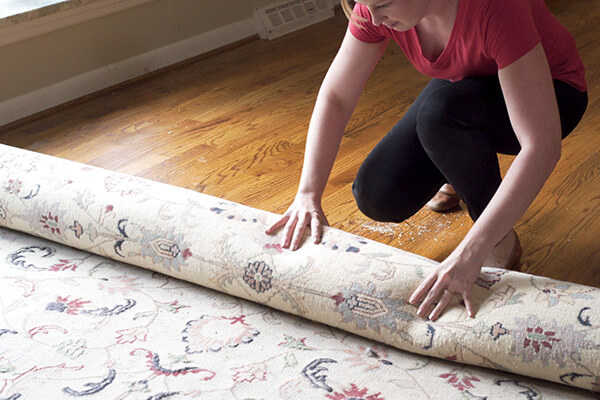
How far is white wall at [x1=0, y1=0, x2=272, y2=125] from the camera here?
8.05 ft

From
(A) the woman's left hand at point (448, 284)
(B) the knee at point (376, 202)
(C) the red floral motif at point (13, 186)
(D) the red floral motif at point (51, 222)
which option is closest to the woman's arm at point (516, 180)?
(A) the woman's left hand at point (448, 284)

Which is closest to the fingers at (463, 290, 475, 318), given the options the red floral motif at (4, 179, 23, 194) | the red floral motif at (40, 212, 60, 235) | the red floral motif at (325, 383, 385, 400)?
the red floral motif at (325, 383, 385, 400)

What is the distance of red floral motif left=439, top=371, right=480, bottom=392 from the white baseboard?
78.2 inches

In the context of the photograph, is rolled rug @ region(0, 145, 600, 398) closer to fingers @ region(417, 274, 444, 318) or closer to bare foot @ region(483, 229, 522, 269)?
fingers @ region(417, 274, 444, 318)

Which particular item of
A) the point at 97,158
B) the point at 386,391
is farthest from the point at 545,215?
the point at 97,158

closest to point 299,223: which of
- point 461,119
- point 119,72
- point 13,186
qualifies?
point 461,119

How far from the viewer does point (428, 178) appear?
1.40 meters

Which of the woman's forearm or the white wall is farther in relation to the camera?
the white wall

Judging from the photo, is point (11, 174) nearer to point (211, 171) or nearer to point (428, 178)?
point (211, 171)

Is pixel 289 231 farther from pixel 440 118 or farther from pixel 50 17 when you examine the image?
pixel 50 17

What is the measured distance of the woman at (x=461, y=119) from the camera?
3.31 feet

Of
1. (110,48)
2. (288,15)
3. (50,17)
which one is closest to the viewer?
(50,17)

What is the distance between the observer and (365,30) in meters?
1.23

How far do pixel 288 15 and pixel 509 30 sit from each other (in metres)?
2.44
